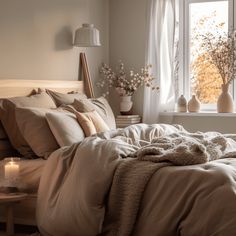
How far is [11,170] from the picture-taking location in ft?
11.4

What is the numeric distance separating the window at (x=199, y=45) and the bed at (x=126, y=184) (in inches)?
84.4

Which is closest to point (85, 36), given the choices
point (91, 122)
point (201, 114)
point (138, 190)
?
point (91, 122)

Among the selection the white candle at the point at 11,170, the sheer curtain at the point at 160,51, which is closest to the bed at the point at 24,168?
the white candle at the point at 11,170

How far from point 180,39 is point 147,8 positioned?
0.53 meters

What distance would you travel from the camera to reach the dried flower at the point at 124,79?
5.81 metres

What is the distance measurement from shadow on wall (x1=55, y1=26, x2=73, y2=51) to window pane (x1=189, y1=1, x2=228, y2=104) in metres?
1.50

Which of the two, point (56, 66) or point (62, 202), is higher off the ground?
point (56, 66)

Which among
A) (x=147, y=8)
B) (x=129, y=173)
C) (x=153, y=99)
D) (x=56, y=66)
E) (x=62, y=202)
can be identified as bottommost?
(x=62, y=202)

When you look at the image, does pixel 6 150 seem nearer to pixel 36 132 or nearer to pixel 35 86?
pixel 36 132

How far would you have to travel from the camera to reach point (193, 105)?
18.9 ft

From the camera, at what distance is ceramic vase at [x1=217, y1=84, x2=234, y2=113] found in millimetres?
5559

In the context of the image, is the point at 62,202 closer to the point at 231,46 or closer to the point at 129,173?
the point at 129,173

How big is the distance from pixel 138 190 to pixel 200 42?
3.29 meters

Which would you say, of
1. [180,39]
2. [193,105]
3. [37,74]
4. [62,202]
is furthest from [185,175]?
[180,39]
